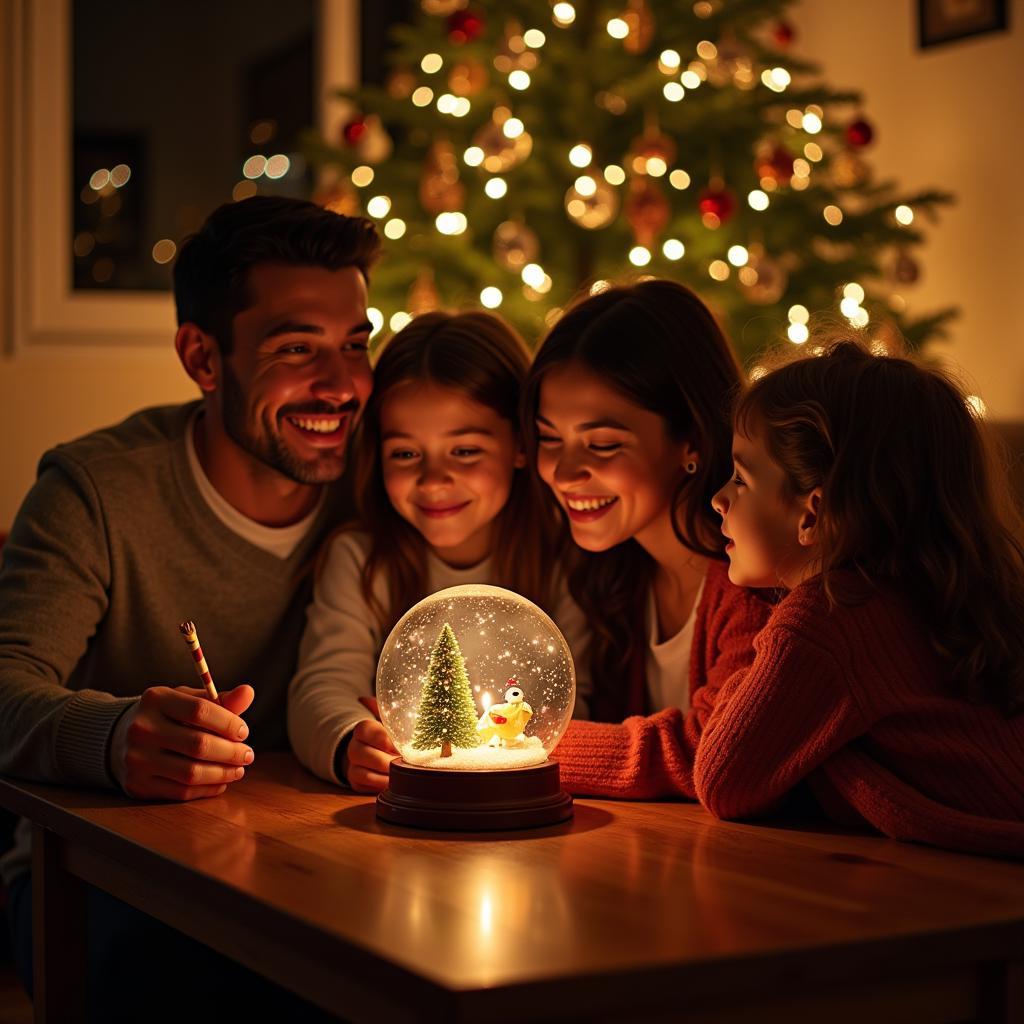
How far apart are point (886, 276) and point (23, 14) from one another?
272cm

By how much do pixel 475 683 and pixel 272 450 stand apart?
0.69 m

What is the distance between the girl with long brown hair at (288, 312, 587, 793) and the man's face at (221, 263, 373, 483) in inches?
2.4

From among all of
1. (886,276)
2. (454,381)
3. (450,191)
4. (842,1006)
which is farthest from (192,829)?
(886,276)

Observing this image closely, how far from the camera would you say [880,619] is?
1.49 m

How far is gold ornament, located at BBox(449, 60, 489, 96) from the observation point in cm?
377

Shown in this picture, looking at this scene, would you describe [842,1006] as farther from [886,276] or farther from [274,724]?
A: [886,276]

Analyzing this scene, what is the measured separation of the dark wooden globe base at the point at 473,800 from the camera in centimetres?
149

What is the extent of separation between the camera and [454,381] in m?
2.06

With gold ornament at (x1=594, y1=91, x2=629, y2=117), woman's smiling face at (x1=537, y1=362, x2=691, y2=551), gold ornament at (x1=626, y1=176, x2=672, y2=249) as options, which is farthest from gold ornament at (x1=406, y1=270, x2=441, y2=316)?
woman's smiling face at (x1=537, y1=362, x2=691, y2=551)

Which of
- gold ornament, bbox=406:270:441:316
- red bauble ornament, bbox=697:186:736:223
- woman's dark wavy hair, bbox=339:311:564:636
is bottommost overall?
woman's dark wavy hair, bbox=339:311:564:636

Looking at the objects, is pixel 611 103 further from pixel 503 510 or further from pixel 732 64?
pixel 503 510

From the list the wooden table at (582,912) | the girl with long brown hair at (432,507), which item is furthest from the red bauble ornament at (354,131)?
the wooden table at (582,912)

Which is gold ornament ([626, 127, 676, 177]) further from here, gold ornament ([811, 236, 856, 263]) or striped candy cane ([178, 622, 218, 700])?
striped candy cane ([178, 622, 218, 700])

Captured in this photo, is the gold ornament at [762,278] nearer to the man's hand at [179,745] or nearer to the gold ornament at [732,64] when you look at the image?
the gold ornament at [732,64]
